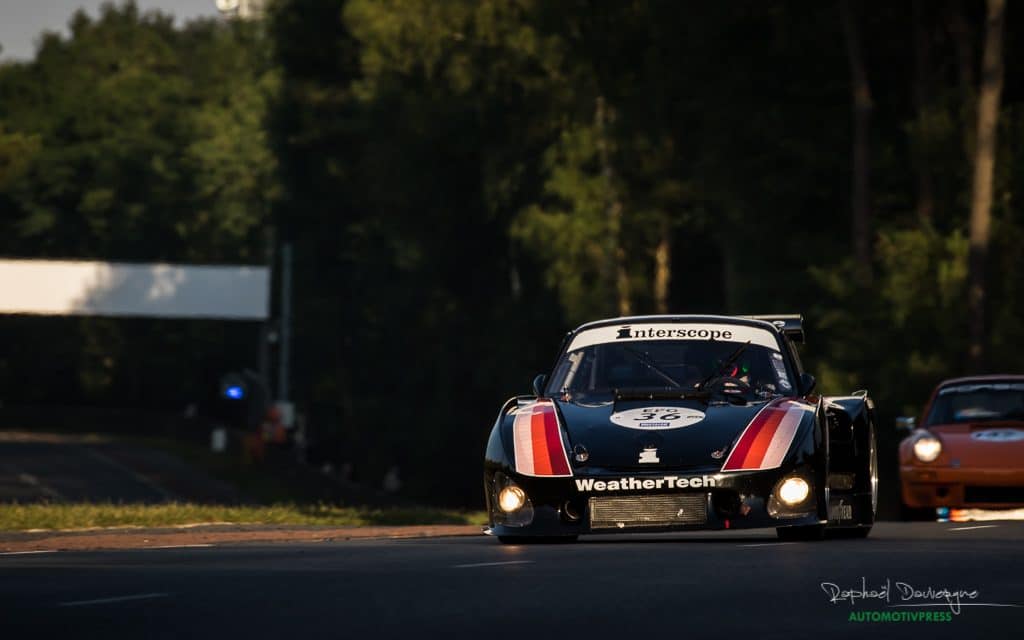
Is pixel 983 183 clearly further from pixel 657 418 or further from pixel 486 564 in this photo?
pixel 486 564

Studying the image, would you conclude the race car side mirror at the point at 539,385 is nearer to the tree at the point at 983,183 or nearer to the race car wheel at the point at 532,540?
the race car wheel at the point at 532,540

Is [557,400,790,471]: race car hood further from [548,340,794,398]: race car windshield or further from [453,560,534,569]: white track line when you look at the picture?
[453,560,534,569]: white track line

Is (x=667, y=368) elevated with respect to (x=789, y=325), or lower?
lower

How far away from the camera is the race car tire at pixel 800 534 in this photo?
581 inches

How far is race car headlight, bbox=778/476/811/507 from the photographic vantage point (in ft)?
46.4

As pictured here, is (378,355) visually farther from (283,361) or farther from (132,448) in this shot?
(132,448)

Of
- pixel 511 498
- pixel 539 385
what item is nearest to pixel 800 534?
pixel 511 498

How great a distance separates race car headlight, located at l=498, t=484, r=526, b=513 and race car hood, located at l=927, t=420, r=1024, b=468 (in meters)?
8.54

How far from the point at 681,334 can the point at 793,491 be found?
2.02 metres

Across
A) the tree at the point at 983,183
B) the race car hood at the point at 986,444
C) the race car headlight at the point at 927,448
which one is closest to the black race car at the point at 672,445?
the race car hood at the point at 986,444

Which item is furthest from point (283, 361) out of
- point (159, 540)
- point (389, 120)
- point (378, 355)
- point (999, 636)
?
point (999, 636)

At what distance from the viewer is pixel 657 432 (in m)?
14.1

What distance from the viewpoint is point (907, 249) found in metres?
43.6

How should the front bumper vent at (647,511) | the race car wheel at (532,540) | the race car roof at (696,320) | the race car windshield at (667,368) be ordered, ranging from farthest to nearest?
the race car roof at (696,320), the race car windshield at (667,368), the race car wheel at (532,540), the front bumper vent at (647,511)
